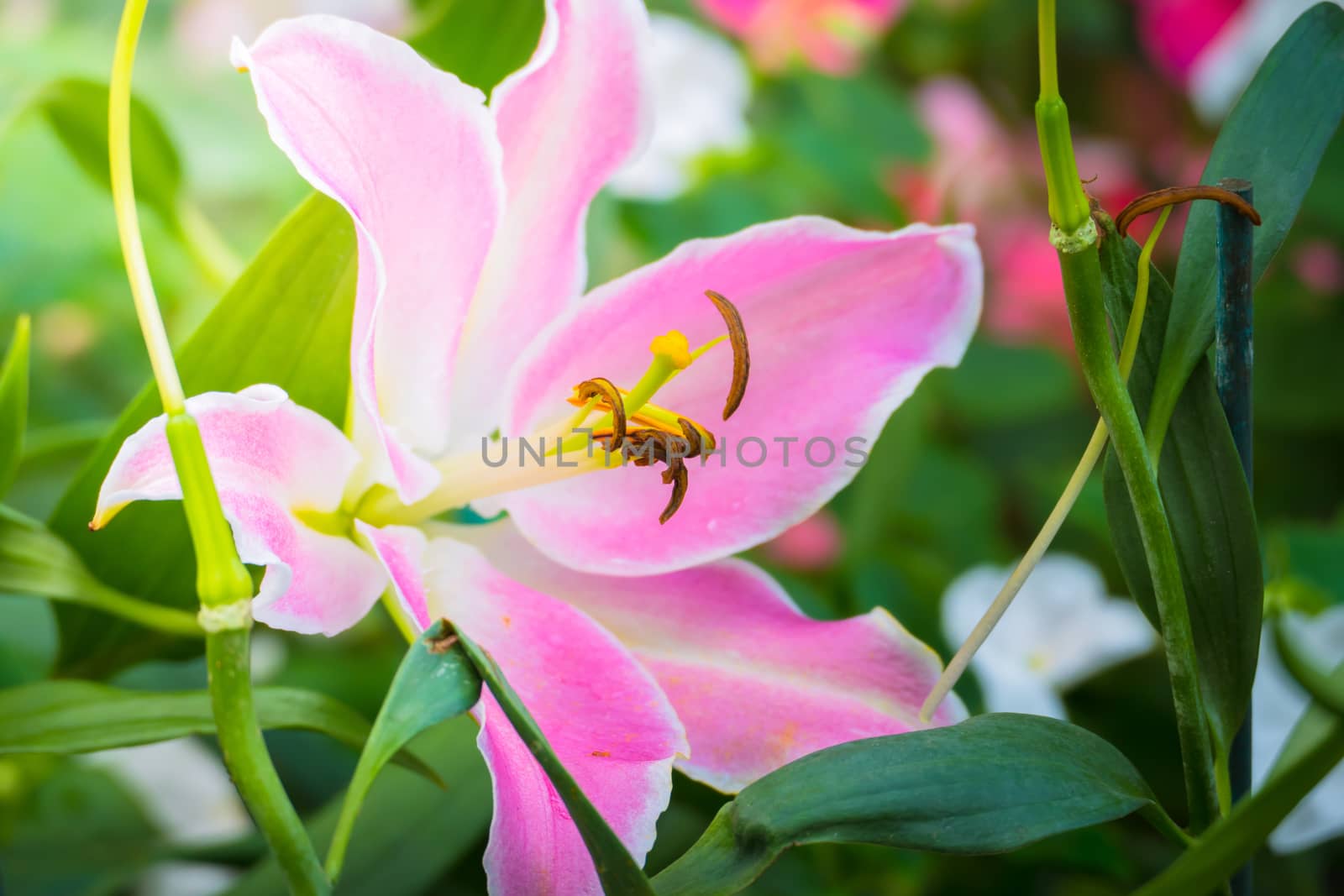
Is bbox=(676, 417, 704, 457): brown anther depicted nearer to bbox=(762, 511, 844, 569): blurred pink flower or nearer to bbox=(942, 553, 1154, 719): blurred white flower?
bbox=(942, 553, 1154, 719): blurred white flower

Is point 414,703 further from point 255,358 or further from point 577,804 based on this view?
point 255,358

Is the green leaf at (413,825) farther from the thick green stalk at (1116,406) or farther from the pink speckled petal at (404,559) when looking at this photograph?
the thick green stalk at (1116,406)

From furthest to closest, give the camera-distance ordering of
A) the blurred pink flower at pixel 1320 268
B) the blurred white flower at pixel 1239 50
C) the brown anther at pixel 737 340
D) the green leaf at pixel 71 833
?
the blurred pink flower at pixel 1320 268, the blurred white flower at pixel 1239 50, the green leaf at pixel 71 833, the brown anther at pixel 737 340

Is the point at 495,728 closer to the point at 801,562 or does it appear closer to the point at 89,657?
the point at 89,657

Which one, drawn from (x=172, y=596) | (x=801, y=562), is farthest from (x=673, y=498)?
(x=801, y=562)

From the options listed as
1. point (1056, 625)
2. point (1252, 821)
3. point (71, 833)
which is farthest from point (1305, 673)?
point (71, 833)

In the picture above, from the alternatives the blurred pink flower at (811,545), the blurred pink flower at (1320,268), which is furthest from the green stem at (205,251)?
the blurred pink flower at (1320,268)

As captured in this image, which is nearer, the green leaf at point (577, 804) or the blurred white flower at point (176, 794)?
the green leaf at point (577, 804)
